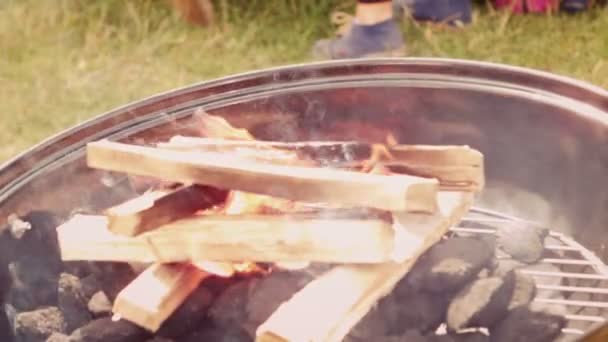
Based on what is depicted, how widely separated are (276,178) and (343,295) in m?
0.15

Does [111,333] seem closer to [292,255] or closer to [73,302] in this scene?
[73,302]

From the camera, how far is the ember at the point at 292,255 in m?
0.89

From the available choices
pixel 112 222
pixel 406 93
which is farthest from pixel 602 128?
pixel 112 222

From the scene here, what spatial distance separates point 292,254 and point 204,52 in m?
1.39

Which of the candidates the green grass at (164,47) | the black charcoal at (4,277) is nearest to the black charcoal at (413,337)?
the black charcoal at (4,277)

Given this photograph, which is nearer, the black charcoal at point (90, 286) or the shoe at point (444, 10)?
the black charcoal at point (90, 286)

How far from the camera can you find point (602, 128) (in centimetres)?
102

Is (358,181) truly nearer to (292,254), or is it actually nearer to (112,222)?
(292,254)

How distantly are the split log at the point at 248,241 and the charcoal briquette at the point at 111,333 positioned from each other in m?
0.07

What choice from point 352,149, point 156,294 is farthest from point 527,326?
point 156,294

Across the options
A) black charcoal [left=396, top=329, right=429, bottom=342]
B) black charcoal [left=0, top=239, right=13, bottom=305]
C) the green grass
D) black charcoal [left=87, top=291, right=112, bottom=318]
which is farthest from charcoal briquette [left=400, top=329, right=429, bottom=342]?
the green grass

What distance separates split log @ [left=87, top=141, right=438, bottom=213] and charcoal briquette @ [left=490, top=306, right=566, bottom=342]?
14 cm

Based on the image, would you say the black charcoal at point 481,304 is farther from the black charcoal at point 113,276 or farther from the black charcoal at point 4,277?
the black charcoal at point 4,277

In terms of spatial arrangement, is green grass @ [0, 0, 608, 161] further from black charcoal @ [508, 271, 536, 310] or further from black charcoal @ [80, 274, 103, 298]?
black charcoal @ [508, 271, 536, 310]
